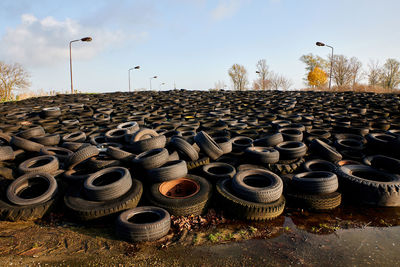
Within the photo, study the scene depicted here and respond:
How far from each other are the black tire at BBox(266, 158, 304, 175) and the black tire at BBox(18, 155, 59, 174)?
615cm

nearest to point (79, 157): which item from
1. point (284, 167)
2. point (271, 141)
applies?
point (284, 167)

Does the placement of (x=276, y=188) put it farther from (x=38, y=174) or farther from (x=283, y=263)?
(x=38, y=174)

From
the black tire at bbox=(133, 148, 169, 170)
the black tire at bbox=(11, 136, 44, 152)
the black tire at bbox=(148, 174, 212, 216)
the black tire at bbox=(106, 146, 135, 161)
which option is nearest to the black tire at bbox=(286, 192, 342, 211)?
the black tire at bbox=(148, 174, 212, 216)

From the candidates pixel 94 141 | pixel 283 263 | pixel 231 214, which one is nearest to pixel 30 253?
pixel 231 214

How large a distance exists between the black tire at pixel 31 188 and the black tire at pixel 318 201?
5.82m

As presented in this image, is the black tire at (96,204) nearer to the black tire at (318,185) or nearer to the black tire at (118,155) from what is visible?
the black tire at (118,155)

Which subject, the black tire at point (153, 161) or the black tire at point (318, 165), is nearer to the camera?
the black tire at point (153, 161)

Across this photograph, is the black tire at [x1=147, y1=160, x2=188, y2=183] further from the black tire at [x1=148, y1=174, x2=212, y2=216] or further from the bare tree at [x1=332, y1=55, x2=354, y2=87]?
the bare tree at [x1=332, y1=55, x2=354, y2=87]

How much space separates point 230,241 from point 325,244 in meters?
1.77

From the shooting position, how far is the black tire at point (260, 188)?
499 centimetres

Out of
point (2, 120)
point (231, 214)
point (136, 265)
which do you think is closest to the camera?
point (136, 265)


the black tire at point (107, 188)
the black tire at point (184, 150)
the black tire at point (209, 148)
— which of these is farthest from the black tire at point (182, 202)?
the black tire at point (209, 148)

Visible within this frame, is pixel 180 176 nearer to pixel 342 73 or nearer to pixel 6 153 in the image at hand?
pixel 6 153

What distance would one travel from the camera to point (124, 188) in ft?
16.8
